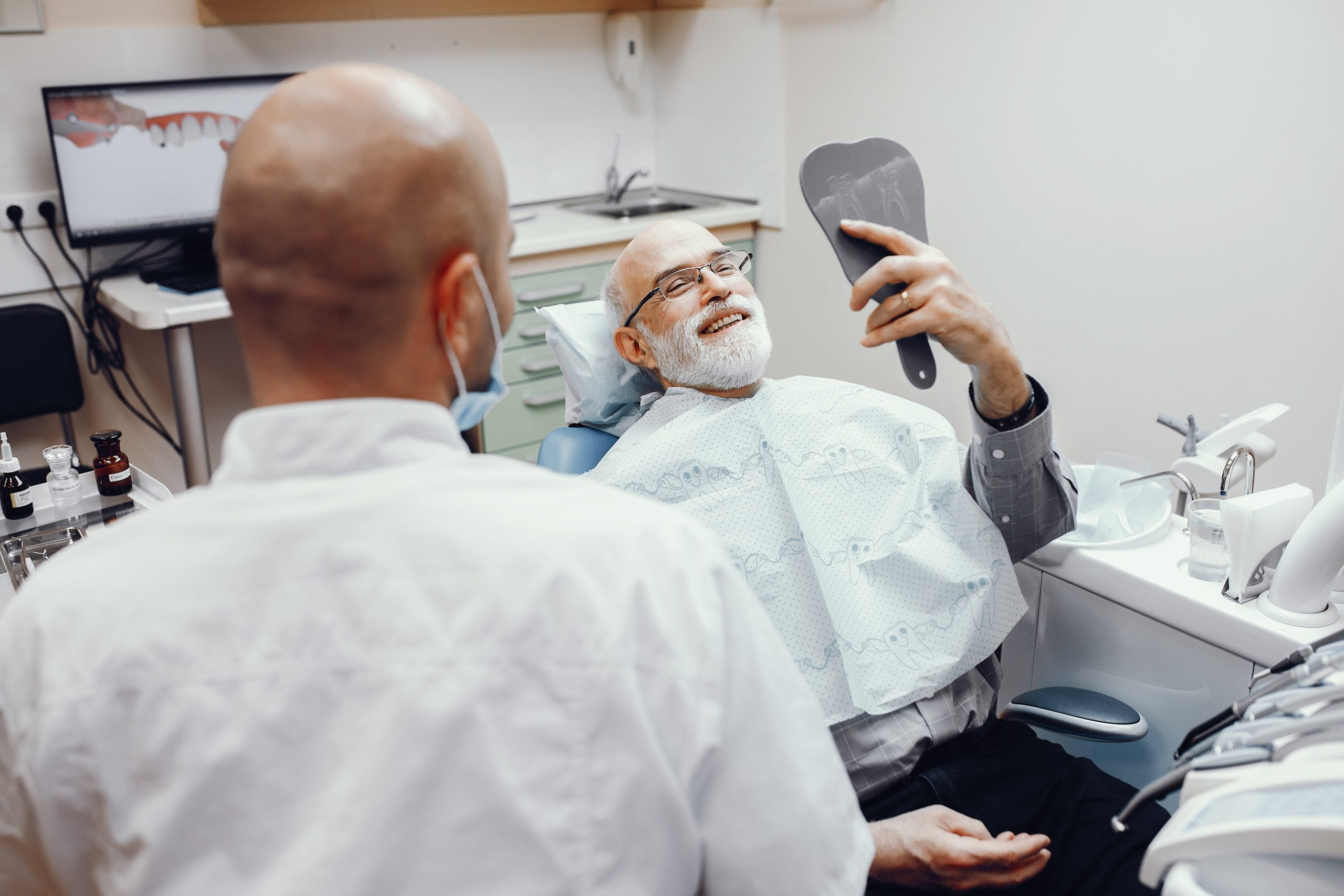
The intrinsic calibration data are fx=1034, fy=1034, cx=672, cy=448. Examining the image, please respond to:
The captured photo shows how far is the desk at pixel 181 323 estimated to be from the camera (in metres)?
2.85

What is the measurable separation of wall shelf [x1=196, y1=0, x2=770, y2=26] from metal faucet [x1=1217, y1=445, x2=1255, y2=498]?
98.3 inches

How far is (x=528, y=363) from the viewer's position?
346cm

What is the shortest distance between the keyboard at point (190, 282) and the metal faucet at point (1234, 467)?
101 inches

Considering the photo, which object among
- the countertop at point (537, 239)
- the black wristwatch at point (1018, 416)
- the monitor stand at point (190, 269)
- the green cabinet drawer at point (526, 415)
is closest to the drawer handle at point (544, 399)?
the green cabinet drawer at point (526, 415)

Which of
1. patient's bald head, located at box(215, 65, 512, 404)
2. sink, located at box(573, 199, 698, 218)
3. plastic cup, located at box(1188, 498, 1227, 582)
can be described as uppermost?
patient's bald head, located at box(215, 65, 512, 404)

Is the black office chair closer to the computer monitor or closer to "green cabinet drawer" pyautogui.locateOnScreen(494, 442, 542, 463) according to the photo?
the computer monitor

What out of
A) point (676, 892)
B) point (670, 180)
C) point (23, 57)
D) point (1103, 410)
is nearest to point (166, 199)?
point (23, 57)

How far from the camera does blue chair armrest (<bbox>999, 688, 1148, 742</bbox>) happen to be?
4.72 feet

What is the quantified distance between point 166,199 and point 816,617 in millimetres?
2562

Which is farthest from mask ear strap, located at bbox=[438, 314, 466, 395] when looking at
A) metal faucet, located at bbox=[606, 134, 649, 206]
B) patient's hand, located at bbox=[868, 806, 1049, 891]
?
metal faucet, located at bbox=[606, 134, 649, 206]

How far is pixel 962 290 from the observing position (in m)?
1.42

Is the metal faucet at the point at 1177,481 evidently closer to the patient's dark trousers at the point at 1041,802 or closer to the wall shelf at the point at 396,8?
the patient's dark trousers at the point at 1041,802

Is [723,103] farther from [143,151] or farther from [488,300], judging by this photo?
[488,300]

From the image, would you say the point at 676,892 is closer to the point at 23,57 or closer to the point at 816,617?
the point at 816,617
